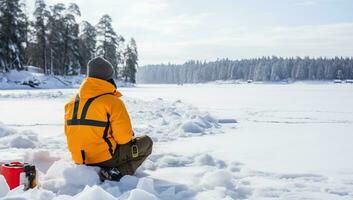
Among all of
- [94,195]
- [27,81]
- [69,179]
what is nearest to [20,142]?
[69,179]

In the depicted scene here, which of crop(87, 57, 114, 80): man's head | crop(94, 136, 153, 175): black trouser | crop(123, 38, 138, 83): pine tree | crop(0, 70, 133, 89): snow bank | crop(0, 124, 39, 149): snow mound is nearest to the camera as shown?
crop(87, 57, 114, 80): man's head

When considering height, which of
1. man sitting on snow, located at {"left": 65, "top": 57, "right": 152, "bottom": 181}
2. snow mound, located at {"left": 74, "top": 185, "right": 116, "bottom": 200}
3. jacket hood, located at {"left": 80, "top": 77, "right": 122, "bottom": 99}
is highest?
jacket hood, located at {"left": 80, "top": 77, "right": 122, "bottom": 99}

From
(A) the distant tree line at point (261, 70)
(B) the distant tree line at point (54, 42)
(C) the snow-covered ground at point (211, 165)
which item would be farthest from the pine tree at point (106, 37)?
(A) the distant tree line at point (261, 70)

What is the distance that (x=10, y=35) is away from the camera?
1410 inches

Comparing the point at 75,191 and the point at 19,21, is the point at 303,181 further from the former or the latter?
the point at 19,21

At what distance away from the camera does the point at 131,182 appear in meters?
3.81

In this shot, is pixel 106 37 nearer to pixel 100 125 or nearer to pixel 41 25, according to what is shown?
pixel 41 25

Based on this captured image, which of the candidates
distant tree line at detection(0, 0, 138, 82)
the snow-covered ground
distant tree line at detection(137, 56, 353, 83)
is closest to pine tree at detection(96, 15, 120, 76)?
distant tree line at detection(0, 0, 138, 82)

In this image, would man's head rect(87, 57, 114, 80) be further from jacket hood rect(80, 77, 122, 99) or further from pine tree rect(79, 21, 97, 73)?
pine tree rect(79, 21, 97, 73)

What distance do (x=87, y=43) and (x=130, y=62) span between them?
881cm

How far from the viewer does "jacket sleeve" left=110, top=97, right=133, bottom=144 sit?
3850 millimetres

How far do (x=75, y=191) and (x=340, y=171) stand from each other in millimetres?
2877

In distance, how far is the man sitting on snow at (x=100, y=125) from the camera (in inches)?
151

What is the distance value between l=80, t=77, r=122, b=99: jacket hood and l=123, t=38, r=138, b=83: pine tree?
5477 cm
